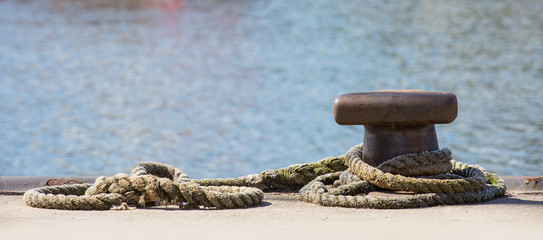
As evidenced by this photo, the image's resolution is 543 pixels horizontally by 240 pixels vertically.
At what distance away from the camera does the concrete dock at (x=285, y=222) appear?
3.20m

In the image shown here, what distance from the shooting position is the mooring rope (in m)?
3.85

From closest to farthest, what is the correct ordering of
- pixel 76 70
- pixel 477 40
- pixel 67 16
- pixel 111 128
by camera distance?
pixel 111 128 → pixel 76 70 → pixel 477 40 → pixel 67 16

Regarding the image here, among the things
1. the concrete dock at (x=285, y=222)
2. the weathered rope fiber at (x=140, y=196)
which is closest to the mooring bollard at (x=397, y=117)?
the concrete dock at (x=285, y=222)

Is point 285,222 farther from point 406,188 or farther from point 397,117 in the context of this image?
point 397,117

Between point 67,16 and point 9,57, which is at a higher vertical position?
point 67,16

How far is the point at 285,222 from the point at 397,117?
35.7 inches

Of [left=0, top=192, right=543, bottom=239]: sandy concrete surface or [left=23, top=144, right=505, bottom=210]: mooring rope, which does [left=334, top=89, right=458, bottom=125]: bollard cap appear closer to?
[left=23, top=144, right=505, bottom=210]: mooring rope

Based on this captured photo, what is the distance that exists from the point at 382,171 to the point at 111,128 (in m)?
9.91

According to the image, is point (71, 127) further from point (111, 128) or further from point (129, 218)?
point (129, 218)

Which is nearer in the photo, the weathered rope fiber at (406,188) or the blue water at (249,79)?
the weathered rope fiber at (406,188)

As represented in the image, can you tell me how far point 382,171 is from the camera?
161 inches

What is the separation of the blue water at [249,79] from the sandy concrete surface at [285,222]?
6486 mm

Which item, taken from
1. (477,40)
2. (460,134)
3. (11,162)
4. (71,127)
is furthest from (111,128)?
(477,40)

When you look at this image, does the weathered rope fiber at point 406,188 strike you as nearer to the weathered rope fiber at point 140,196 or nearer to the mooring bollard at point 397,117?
the mooring bollard at point 397,117
